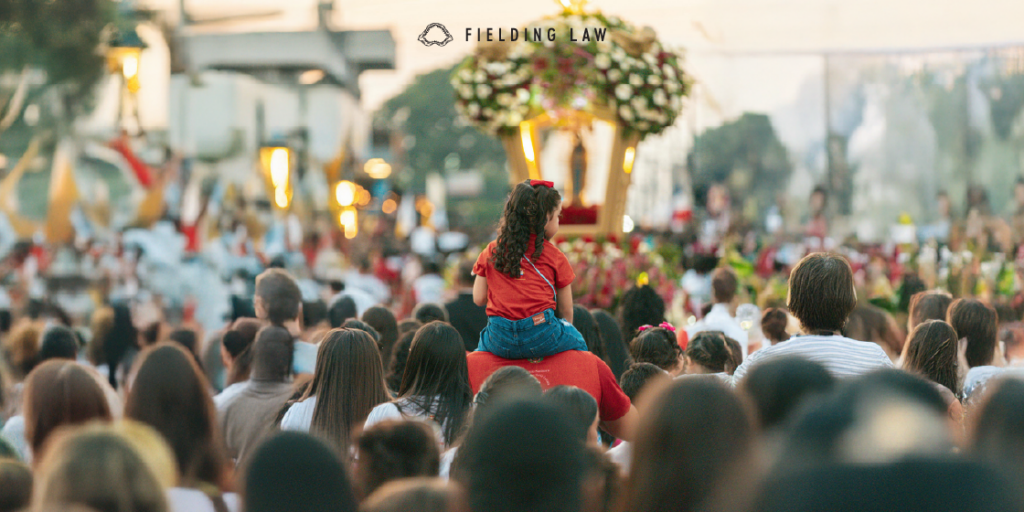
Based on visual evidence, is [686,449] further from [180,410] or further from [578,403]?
[180,410]

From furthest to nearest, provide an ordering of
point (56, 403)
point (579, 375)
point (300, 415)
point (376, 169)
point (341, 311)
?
point (376, 169) → point (341, 311) → point (579, 375) → point (300, 415) → point (56, 403)

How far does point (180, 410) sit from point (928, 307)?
3.76m

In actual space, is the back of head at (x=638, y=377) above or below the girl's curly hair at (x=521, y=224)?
below

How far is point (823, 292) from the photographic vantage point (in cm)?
334

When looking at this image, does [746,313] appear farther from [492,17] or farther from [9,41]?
[9,41]

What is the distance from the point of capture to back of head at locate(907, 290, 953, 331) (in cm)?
480

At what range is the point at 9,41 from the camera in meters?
15.5

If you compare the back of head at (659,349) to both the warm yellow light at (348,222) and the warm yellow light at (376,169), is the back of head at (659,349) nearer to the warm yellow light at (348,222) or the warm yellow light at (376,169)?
the warm yellow light at (348,222)

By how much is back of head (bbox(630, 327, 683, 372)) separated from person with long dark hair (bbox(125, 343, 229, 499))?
82.2 inches

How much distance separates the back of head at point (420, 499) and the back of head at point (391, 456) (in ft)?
2.18

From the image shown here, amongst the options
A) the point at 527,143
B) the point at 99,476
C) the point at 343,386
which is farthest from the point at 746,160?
the point at 99,476

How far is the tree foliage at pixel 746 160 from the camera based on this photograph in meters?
18.7

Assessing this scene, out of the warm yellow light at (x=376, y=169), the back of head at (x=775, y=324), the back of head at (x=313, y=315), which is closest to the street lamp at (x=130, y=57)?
the back of head at (x=313, y=315)

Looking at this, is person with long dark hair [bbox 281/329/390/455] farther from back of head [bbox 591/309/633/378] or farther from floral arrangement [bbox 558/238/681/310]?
floral arrangement [bbox 558/238/681/310]
